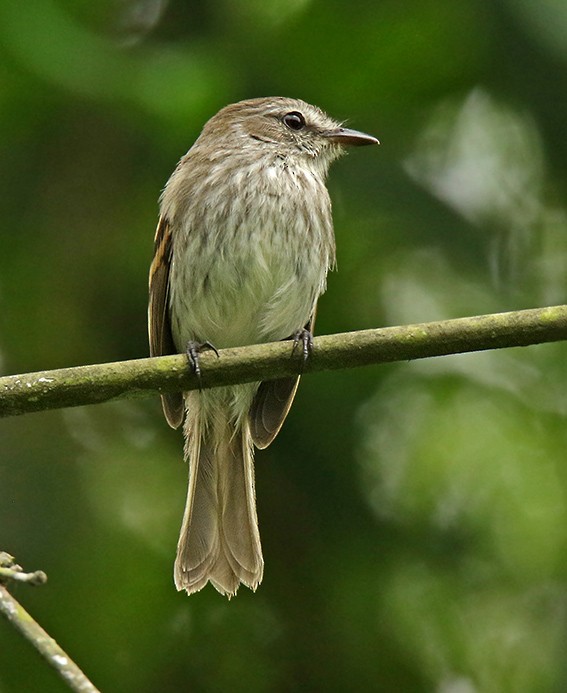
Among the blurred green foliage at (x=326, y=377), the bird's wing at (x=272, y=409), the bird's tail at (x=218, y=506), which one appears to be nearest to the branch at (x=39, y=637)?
the bird's tail at (x=218, y=506)

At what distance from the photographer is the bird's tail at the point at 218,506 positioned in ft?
14.7

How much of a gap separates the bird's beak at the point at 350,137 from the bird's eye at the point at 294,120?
0.13 metres

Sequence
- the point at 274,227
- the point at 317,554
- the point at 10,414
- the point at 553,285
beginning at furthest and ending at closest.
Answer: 1. the point at 553,285
2. the point at 317,554
3. the point at 274,227
4. the point at 10,414

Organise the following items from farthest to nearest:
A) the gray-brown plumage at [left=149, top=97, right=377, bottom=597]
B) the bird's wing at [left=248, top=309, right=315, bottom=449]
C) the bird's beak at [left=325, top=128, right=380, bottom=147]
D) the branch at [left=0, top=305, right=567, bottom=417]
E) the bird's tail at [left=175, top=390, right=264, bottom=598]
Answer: the bird's beak at [left=325, top=128, right=380, bottom=147], the bird's wing at [left=248, top=309, right=315, bottom=449], the gray-brown plumage at [left=149, top=97, right=377, bottom=597], the bird's tail at [left=175, top=390, right=264, bottom=598], the branch at [left=0, top=305, right=567, bottom=417]

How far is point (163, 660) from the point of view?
476cm

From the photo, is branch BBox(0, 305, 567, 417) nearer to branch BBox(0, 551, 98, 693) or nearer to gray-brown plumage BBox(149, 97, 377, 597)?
branch BBox(0, 551, 98, 693)

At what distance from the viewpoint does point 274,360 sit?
3.46 m

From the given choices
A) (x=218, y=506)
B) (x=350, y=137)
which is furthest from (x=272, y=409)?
(x=350, y=137)

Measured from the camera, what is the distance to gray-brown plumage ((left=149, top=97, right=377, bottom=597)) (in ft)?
15.1

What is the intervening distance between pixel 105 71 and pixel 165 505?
1720 millimetres

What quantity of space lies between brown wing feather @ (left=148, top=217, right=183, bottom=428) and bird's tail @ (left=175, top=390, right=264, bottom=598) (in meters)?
0.21

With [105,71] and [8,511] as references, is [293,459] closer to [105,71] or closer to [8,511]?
[8,511]

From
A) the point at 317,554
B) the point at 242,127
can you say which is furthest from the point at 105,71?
the point at 317,554

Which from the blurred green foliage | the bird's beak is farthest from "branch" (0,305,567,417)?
the bird's beak
